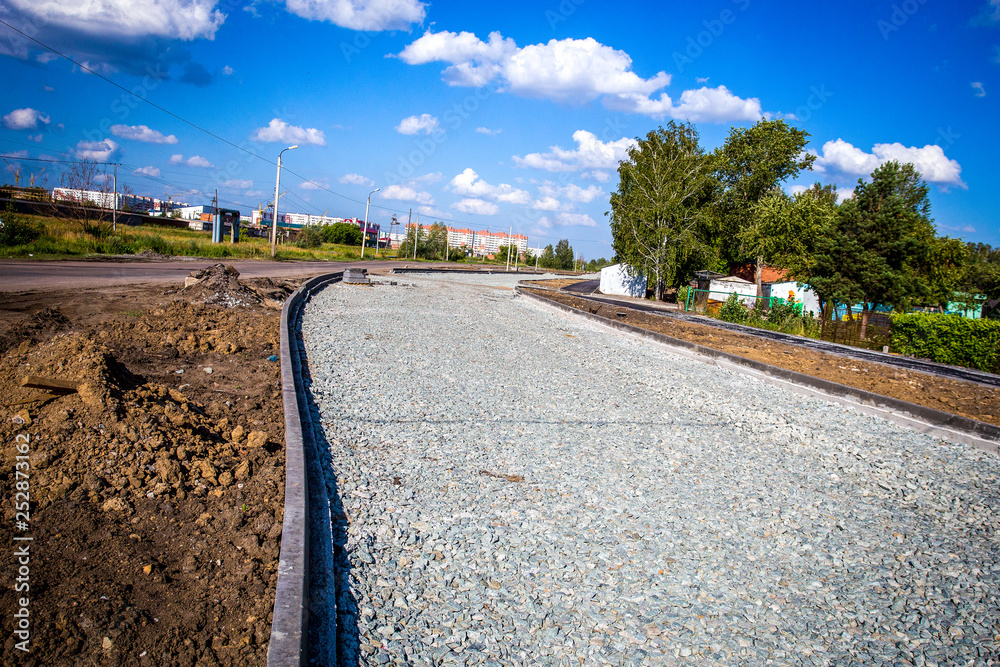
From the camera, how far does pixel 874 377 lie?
11.2 meters

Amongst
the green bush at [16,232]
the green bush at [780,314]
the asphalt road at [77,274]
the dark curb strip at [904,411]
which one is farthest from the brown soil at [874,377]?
the green bush at [16,232]

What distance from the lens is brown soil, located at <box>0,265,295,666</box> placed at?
7.37 ft

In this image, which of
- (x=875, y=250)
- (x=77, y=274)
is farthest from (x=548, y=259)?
(x=77, y=274)

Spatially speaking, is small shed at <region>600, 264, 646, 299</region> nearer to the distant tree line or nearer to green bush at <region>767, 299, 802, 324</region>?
the distant tree line

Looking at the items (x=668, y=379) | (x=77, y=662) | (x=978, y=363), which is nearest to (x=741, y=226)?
(x=978, y=363)

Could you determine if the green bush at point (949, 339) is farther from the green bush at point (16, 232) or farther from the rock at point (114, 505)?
the green bush at point (16, 232)

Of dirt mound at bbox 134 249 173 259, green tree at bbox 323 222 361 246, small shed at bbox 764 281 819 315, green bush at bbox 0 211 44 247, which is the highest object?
green tree at bbox 323 222 361 246

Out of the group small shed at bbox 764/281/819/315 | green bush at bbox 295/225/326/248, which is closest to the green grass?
green bush at bbox 295/225/326/248

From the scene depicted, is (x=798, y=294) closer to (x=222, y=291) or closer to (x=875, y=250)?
(x=875, y=250)

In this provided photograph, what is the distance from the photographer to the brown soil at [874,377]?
29.7 feet

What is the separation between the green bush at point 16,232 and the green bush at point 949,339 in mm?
32604

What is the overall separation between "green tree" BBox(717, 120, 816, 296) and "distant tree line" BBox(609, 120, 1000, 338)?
0.08 metres

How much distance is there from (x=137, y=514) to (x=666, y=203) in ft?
124

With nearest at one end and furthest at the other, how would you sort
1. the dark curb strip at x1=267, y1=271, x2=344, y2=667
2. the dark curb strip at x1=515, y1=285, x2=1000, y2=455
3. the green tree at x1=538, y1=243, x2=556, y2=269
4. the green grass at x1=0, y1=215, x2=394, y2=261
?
1. the dark curb strip at x1=267, y1=271, x2=344, y2=667
2. the dark curb strip at x1=515, y1=285, x2=1000, y2=455
3. the green grass at x1=0, y1=215, x2=394, y2=261
4. the green tree at x1=538, y1=243, x2=556, y2=269
